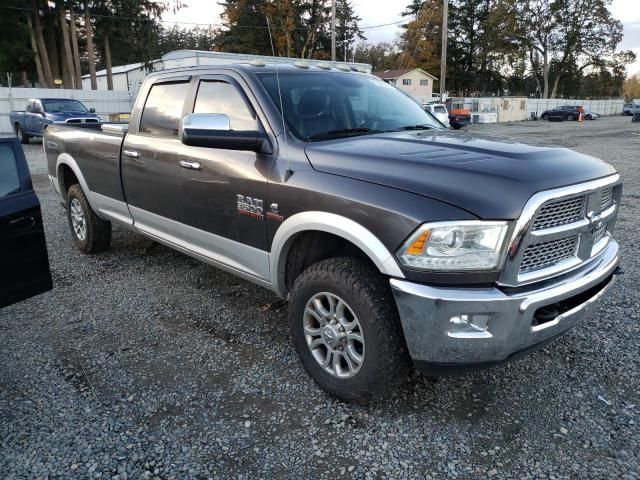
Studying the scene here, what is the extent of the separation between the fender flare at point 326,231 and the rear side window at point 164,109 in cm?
154

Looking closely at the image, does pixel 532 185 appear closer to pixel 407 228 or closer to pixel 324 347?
pixel 407 228

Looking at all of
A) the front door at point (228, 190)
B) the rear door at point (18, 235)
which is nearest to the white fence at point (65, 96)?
the rear door at point (18, 235)

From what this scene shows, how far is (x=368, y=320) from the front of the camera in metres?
2.58

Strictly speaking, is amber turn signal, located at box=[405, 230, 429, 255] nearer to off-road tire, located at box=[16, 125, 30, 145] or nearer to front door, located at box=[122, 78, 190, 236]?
front door, located at box=[122, 78, 190, 236]

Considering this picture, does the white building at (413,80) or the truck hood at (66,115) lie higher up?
the white building at (413,80)

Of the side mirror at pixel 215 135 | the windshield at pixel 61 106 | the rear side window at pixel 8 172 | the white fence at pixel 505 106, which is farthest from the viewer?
the white fence at pixel 505 106

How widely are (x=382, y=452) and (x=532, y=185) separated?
58.5 inches

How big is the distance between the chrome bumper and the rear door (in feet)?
7.64

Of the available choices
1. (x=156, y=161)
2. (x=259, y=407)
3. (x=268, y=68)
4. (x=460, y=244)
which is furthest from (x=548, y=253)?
(x=156, y=161)

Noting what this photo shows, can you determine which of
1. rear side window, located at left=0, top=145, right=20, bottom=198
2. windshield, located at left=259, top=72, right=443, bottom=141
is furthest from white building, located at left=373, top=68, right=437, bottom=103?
rear side window, located at left=0, top=145, right=20, bottom=198

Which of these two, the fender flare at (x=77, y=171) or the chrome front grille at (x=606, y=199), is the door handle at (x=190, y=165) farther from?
the chrome front grille at (x=606, y=199)

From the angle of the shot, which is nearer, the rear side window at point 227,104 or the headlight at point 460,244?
the headlight at point 460,244

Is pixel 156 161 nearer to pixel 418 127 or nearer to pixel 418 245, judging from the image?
pixel 418 127

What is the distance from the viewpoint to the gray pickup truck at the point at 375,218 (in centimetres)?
234
